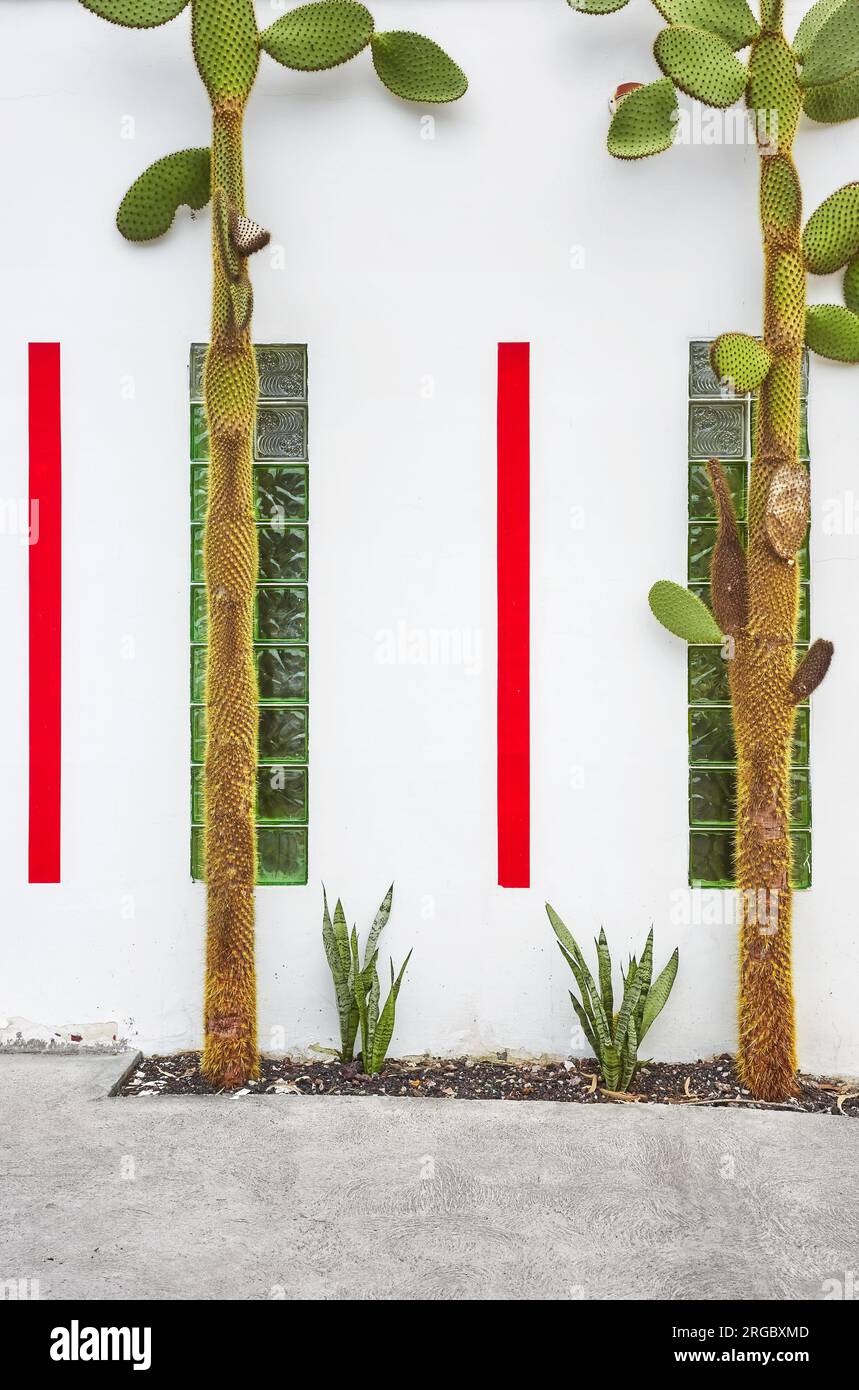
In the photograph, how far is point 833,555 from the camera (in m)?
3.73

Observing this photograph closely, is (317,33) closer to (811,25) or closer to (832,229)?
(811,25)

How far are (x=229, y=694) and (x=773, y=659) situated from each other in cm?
189

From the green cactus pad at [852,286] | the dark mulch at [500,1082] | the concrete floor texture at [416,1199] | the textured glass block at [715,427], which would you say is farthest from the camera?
the textured glass block at [715,427]

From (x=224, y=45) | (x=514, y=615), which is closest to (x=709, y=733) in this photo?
(x=514, y=615)

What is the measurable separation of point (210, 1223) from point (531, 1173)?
913mm

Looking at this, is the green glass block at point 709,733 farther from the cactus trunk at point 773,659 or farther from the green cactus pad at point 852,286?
the green cactus pad at point 852,286

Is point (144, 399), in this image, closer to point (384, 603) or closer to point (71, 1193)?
point (384, 603)

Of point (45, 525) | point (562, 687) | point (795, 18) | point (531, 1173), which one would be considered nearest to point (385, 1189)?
point (531, 1173)

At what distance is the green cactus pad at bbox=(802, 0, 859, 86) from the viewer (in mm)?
3387

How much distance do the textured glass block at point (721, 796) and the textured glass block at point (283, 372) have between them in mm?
2066

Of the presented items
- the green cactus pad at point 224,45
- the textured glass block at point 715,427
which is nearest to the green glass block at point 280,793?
the textured glass block at point 715,427

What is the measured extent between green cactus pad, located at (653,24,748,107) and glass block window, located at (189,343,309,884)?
156cm

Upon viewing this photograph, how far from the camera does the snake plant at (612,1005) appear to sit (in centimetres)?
347

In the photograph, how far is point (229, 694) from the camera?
349 cm
